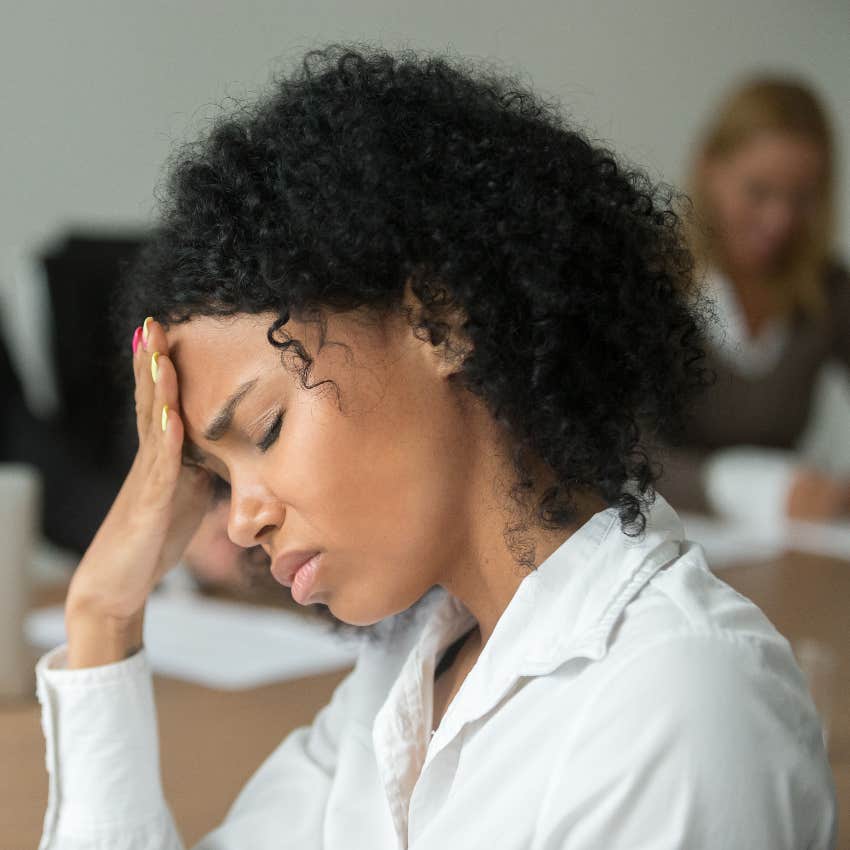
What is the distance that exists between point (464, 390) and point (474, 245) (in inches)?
4.0

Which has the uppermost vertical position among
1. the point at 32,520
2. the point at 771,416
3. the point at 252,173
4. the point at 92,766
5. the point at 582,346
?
the point at 252,173

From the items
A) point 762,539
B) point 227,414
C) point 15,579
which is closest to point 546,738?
point 227,414

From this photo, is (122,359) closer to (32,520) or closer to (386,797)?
(32,520)

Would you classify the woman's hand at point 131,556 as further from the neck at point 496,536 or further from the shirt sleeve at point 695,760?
the shirt sleeve at point 695,760

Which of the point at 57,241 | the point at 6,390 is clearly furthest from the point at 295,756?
the point at 57,241

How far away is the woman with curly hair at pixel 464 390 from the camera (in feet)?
2.56

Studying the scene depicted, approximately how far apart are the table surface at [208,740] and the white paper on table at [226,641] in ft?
0.10

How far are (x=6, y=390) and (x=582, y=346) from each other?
2.33m

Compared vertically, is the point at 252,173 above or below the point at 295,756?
above

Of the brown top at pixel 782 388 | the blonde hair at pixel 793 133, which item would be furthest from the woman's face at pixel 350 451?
the brown top at pixel 782 388

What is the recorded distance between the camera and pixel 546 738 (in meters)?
0.78

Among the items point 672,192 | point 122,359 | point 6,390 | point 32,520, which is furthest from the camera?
point 6,390

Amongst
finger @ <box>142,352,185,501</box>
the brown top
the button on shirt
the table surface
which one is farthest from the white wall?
the button on shirt

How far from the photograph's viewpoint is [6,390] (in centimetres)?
293
